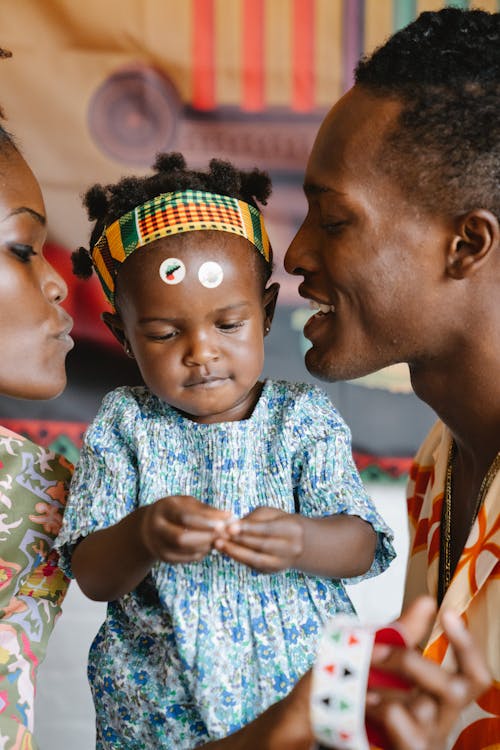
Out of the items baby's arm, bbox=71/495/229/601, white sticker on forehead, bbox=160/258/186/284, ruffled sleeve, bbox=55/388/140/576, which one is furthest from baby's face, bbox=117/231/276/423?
baby's arm, bbox=71/495/229/601

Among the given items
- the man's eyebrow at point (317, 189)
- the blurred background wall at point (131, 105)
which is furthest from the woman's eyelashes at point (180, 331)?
the blurred background wall at point (131, 105)

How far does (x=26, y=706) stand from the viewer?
130 centimetres

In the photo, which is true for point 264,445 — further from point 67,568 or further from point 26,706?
point 26,706

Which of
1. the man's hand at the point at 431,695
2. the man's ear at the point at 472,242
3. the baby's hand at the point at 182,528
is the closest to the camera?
the man's hand at the point at 431,695

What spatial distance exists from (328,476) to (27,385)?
500 millimetres

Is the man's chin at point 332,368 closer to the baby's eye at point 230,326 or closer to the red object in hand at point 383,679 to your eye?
the baby's eye at point 230,326

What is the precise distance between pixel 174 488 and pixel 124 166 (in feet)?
3.92

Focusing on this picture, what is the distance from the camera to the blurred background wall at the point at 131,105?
2.33 m

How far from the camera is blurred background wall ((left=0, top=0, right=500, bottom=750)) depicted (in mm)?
2330

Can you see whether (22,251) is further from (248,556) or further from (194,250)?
(248,556)

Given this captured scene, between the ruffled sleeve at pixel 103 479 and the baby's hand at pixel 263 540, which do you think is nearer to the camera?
the baby's hand at pixel 263 540

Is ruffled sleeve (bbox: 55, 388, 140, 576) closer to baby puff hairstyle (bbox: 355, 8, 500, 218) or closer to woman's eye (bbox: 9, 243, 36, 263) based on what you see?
woman's eye (bbox: 9, 243, 36, 263)

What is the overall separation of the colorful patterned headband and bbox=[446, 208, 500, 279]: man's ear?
13.0 inches

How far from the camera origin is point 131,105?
2359 mm
